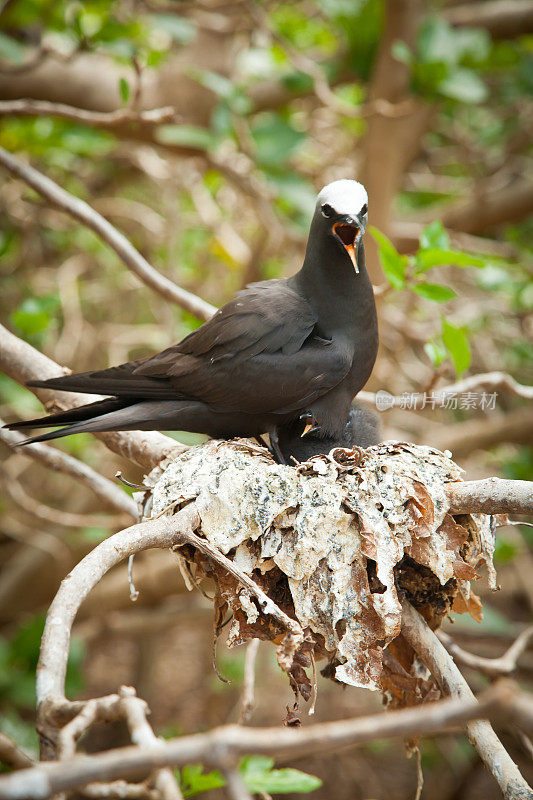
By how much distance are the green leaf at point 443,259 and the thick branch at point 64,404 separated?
105cm

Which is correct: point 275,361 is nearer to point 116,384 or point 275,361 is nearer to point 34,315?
point 116,384

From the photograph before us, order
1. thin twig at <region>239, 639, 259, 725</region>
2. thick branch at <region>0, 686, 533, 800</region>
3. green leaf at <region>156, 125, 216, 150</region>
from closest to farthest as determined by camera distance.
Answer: thick branch at <region>0, 686, 533, 800</region> → thin twig at <region>239, 639, 259, 725</region> → green leaf at <region>156, 125, 216, 150</region>

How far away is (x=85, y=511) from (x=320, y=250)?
2.73m

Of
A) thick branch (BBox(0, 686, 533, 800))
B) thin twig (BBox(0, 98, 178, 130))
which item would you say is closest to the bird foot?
thin twig (BBox(0, 98, 178, 130))

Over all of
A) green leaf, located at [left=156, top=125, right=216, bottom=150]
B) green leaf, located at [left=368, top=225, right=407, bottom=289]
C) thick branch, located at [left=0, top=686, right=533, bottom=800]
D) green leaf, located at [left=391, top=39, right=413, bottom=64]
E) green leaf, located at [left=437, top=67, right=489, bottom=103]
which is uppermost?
green leaf, located at [left=391, top=39, right=413, bottom=64]

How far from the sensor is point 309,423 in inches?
95.4

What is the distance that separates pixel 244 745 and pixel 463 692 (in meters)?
0.98

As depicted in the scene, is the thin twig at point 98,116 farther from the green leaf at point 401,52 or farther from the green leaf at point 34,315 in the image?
the green leaf at point 401,52

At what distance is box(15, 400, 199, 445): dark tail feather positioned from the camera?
6.75ft

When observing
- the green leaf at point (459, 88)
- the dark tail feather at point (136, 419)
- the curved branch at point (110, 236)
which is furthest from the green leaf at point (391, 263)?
the green leaf at point (459, 88)

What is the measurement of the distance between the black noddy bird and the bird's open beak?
58 cm

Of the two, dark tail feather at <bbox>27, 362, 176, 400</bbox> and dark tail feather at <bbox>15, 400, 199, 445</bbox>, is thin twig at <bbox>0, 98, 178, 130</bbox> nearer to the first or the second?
dark tail feather at <bbox>27, 362, 176, 400</bbox>

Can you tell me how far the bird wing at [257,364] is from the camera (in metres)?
2.29

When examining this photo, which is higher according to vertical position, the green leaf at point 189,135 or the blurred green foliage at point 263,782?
the green leaf at point 189,135
